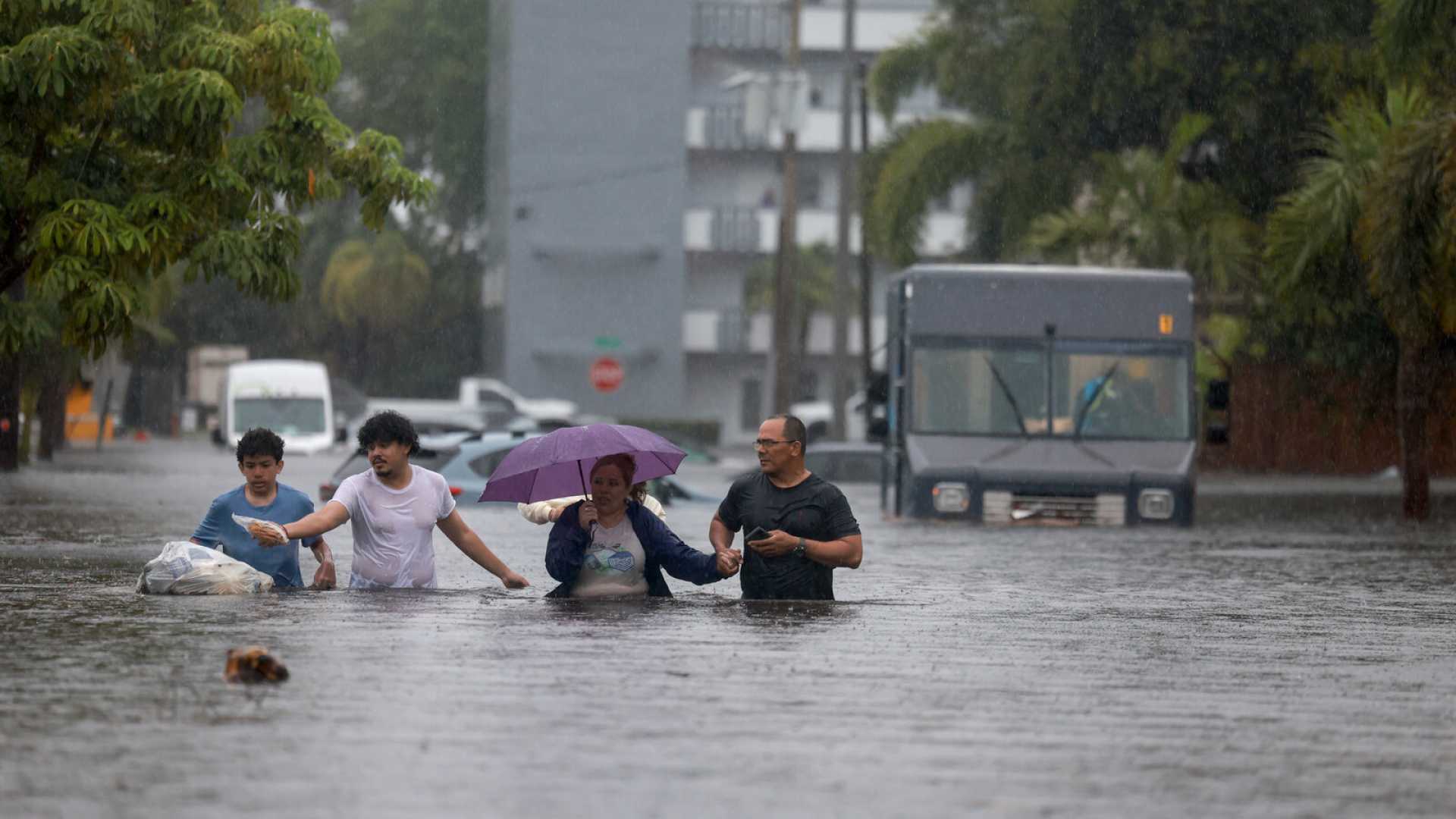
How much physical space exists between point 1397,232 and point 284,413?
38.4 metres

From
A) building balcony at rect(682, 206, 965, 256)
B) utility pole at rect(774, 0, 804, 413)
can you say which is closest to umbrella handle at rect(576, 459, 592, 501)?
utility pole at rect(774, 0, 804, 413)

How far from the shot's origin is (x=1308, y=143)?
3319 centimetres

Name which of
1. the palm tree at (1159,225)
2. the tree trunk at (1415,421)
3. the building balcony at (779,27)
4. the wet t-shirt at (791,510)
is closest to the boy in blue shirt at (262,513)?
the wet t-shirt at (791,510)

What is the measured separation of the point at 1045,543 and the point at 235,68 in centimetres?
781

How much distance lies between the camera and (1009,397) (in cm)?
2484

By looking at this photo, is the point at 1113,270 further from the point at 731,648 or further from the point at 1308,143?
the point at 731,648

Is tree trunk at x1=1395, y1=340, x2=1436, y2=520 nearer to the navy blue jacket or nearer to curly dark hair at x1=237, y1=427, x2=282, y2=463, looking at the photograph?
the navy blue jacket

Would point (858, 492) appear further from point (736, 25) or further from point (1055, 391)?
point (736, 25)

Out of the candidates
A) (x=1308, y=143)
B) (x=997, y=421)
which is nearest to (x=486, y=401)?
(x=1308, y=143)

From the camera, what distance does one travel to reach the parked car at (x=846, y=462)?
37000 mm

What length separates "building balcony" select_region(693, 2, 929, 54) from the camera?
226ft

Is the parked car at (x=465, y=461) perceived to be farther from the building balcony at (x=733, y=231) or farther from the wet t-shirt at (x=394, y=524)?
the building balcony at (x=733, y=231)

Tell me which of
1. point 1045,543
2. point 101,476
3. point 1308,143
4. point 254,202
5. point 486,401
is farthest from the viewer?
point 486,401

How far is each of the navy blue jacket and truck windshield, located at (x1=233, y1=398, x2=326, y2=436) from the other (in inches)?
1871
